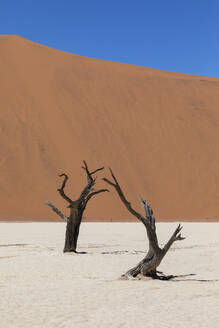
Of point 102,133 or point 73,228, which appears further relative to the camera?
point 102,133

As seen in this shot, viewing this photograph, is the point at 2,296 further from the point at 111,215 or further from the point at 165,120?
the point at 165,120

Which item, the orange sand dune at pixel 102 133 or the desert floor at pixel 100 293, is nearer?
the desert floor at pixel 100 293

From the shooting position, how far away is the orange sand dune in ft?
124

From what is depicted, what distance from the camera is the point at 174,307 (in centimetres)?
632

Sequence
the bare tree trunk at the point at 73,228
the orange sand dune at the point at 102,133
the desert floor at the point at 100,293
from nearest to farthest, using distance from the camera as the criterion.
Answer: the desert floor at the point at 100,293
the bare tree trunk at the point at 73,228
the orange sand dune at the point at 102,133

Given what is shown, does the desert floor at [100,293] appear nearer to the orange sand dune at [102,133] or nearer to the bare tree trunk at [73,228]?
the bare tree trunk at [73,228]

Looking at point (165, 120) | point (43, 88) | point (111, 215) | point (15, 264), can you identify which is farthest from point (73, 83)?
point (15, 264)

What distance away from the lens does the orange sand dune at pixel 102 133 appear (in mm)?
37656

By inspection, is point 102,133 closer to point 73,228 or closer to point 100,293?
point 73,228

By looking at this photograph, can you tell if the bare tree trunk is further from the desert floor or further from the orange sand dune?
the orange sand dune

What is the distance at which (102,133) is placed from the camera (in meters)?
44.8

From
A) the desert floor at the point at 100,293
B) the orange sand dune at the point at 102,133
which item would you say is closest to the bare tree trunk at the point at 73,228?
the desert floor at the point at 100,293

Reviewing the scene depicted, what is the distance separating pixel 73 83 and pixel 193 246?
3589 centimetres

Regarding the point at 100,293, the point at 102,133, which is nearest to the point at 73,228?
the point at 100,293
